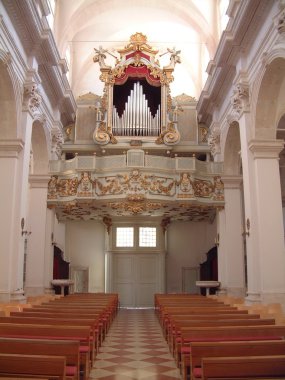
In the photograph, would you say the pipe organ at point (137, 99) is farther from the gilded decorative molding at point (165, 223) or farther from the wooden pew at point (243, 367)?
the wooden pew at point (243, 367)

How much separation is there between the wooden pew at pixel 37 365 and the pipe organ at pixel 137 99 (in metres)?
13.7

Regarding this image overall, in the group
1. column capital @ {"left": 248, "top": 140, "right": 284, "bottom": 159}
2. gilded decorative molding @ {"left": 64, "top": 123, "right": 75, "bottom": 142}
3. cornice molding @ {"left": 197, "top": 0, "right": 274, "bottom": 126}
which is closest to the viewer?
cornice molding @ {"left": 197, "top": 0, "right": 274, "bottom": 126}

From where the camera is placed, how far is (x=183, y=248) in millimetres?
20422

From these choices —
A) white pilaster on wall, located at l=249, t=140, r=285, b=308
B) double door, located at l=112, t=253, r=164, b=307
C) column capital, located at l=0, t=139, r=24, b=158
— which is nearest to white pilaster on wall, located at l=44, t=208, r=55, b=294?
column capital, located at l=0, t=139, r=24, b=158

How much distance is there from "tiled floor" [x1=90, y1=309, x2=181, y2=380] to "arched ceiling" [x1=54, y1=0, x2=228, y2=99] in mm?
11545

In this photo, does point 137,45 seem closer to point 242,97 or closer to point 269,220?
point 242,97

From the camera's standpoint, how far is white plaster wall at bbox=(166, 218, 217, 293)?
20.2 metres

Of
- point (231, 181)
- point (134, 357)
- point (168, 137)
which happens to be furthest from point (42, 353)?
point (168, 137)

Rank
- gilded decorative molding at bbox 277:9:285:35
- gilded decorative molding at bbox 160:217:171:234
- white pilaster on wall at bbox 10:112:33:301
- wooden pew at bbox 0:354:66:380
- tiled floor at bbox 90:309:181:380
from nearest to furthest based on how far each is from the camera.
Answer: wooden pew at bbox 0:354:66:380
tiled floor at bbox 90:309:181:380
gilded decorative molding at bbox 277:9:285:35
white pilaster on wall at bbox 10:112:33:301
gilded decorative molding at bbox 160:217:171:234

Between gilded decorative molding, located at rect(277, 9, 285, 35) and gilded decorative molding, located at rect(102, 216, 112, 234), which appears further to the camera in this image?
gilded decorative molding, located at rect(102, 216, 112, 234)

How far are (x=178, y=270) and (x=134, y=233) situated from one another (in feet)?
8.87

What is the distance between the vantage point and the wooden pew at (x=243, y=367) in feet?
12.2

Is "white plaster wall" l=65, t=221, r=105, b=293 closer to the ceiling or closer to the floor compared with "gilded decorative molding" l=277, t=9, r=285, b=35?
closer to the floor

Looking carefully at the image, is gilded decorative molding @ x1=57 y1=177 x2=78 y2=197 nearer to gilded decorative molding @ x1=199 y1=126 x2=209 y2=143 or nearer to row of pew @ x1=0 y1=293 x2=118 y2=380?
gilded decorative molding @ x1=199 y1=126 x2=209 y2=143
